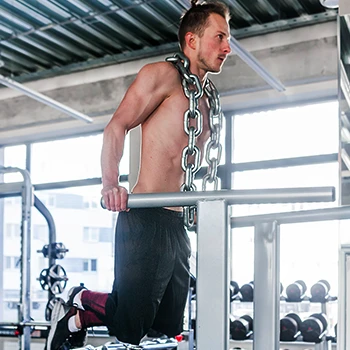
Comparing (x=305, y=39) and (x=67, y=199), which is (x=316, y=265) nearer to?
(x=305, y=39)

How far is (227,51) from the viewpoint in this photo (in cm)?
189

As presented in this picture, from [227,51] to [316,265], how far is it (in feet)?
16.3

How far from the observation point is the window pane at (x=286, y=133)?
6648mm

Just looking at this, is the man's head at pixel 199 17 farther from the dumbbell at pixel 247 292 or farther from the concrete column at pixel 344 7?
the dumbbell at pixel 247 292

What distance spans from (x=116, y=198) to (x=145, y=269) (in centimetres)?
56

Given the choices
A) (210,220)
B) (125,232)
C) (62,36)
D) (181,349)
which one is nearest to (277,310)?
(210,220)

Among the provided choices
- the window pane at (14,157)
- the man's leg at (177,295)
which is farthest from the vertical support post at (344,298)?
the window pane at (14,157)

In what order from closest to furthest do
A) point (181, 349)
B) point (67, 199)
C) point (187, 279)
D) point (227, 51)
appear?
point (227, 51) < point (187, 279) < point (181, 349) < point (67, 199)

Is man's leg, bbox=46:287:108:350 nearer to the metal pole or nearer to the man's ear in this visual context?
the man's ear

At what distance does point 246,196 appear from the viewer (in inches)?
44.2

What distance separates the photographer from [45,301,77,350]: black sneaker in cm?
Result: 270

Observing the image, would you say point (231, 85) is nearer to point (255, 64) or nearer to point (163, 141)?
point (255, 64)

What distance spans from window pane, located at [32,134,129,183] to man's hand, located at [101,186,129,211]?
20.9 feet

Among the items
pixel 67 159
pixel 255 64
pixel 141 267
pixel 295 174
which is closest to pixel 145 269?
pixel 141 267
